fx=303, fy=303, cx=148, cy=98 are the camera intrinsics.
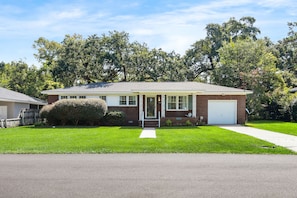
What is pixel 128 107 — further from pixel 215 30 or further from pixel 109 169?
pixel 215 30

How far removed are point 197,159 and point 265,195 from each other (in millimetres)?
3846

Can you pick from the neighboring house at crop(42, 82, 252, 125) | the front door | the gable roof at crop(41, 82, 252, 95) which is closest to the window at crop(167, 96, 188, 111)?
the neighboring house at crop(42, 82, 252, 125)

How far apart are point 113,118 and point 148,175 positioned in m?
17.0

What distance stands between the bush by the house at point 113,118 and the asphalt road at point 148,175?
13841 millimetres

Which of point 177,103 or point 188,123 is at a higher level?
point 177,103

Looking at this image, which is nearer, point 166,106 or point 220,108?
point 166,106

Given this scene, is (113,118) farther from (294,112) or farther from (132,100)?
(294,112)

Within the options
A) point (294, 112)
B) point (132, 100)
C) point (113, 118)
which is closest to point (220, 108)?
point (132, 100)

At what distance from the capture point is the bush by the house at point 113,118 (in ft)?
78.7

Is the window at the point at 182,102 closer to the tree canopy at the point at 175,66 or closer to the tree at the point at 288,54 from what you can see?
the tree canopy at the point at 175,66

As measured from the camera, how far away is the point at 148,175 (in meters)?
7.27

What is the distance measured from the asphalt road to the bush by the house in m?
13.8

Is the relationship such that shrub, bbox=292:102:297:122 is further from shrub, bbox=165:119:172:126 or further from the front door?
the front door

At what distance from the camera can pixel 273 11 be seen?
15875mm
